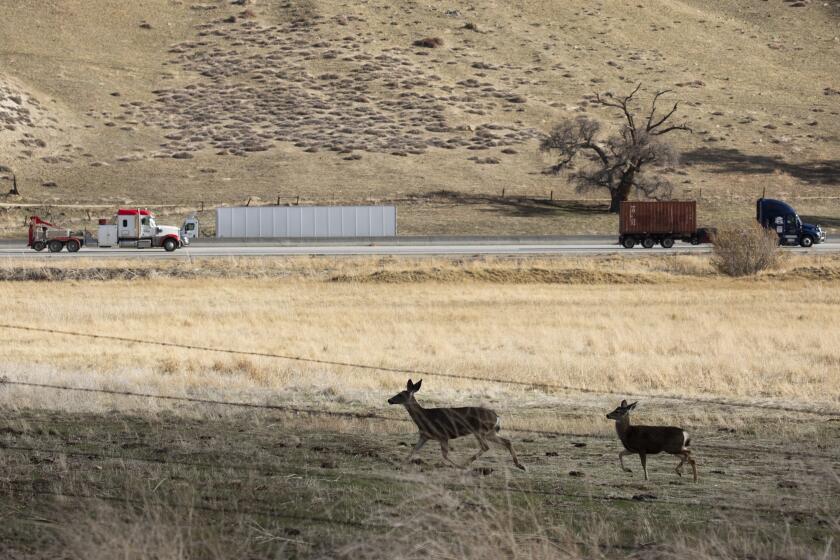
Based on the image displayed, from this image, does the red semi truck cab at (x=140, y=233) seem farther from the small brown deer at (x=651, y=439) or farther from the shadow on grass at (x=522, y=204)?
the small brown deer at (x=651, y=439)

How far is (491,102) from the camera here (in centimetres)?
10431

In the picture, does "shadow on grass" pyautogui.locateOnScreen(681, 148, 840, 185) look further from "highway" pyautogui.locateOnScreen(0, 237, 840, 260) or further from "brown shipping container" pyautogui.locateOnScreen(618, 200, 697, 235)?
"brown shipping container" pyautogui.locateOnScreen(618, 200, 697, 235)

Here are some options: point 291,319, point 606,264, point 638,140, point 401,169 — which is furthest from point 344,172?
point 291,319

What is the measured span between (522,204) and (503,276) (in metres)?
31.8

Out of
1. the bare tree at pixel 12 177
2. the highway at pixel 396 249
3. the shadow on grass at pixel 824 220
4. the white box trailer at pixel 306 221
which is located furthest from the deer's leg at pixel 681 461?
the bare tree at pixel 12 177

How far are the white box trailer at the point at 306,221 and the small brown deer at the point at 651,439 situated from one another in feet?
189

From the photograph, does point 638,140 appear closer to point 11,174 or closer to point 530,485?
point 11,174

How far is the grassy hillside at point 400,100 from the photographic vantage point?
80.9m

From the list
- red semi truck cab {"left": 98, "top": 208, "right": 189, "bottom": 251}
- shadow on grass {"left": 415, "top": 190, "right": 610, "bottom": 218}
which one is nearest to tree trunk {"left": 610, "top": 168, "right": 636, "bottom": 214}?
shadow on grass {"left": 415, "top": 190, "right": 610, "bottom": 218}

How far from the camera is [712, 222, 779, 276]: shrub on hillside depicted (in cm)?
4591

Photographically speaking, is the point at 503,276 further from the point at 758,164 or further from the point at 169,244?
the point at 758,164

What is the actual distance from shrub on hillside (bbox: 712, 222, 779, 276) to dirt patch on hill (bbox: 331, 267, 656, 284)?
4.40 meters

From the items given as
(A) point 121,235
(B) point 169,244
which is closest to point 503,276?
(B) point 169,244

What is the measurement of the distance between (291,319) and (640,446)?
2144 centimetres
